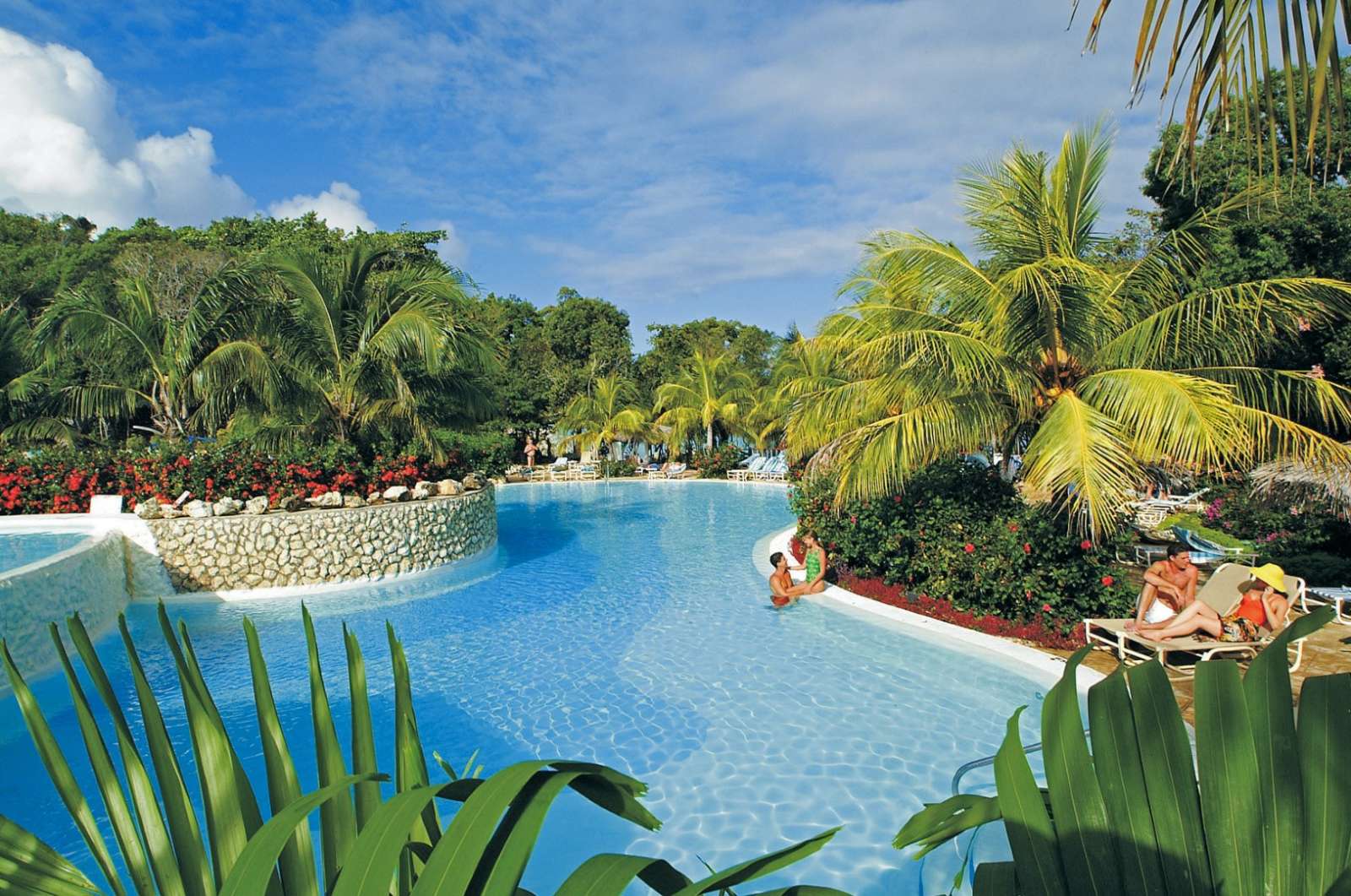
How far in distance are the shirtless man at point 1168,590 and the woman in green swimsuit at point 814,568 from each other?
390cm

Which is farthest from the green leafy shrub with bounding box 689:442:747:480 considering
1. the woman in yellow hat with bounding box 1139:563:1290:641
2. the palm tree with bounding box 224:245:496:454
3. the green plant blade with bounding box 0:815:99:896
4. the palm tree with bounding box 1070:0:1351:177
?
the green plant blade with bounding box 0:815:99:896

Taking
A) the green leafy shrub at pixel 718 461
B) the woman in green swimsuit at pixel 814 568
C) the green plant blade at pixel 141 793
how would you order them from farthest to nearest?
the green leafy shrub at pixel 718 461 → the woman in green swimsuit at pixel 814 568 → the green plant blade at pixel 141 793

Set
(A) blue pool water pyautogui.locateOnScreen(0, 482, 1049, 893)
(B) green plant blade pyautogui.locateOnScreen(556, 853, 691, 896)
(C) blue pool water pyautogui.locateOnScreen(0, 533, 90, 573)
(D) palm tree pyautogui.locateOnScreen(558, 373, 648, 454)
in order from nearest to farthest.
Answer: (B) green plant blade pyautogui.locateOnScreen(556, 853, 691, 896)
(A) blue pool water pyautogui.locateOnScreen(0, 482, 1049, 893)
(C) blue pool water pyautogui.locateOnScreen(0, 533, 90, 573)
(D) palm tree pyautogui.locateOnScreen(558, 373, 648, 454)

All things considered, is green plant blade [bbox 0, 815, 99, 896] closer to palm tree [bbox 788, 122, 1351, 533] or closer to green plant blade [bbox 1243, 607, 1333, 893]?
green plant blade [bbox 1243, 607, 1333, 893]

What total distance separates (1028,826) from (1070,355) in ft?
25.9

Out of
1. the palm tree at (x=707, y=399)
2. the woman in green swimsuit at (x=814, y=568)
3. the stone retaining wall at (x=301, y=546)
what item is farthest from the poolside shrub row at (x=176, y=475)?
the palm tree at (x=707, y=399)

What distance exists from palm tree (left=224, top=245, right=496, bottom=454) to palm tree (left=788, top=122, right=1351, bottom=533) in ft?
27.1

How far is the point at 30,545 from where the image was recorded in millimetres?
10453

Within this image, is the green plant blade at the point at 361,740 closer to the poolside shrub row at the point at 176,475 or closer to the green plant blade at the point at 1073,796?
the green plant blade at the point at 1073,796

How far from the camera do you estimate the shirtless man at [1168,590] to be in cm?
714

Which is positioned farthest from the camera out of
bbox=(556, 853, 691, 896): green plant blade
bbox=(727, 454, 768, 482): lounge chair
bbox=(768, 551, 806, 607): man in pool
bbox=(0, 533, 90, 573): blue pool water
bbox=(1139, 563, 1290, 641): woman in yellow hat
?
bbox=(727, 454, 768, 482): lounge chair

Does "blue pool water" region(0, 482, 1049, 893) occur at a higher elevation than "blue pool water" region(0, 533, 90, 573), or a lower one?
lower

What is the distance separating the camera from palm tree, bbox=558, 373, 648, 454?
31.5 metres

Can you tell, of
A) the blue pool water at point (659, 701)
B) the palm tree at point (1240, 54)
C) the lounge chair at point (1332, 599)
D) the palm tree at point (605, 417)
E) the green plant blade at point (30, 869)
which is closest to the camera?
the green plant blade at point (30, 869)
